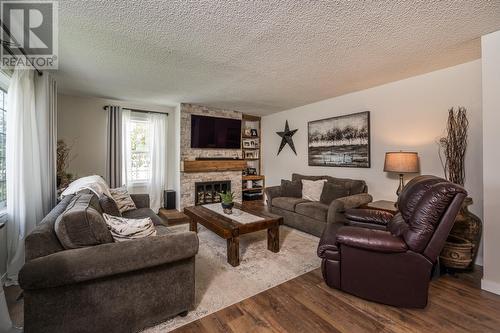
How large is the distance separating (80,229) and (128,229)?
0.29 m

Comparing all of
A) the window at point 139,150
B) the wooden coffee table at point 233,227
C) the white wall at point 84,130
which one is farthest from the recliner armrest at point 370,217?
the white wall at point 84,130

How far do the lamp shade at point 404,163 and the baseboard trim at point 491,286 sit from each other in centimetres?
128

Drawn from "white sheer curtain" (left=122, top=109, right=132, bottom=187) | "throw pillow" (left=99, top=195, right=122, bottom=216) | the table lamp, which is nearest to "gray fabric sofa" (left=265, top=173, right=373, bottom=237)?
the table lamp

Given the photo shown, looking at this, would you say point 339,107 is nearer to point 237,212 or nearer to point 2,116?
point 237,212

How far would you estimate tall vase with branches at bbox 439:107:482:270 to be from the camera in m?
2.29

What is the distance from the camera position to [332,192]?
3.69 meters

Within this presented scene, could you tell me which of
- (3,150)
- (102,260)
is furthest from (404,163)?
(3,150)

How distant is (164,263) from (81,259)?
1.62 ft

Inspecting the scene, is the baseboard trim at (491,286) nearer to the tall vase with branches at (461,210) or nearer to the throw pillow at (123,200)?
the tall vase with branches at (461,210)

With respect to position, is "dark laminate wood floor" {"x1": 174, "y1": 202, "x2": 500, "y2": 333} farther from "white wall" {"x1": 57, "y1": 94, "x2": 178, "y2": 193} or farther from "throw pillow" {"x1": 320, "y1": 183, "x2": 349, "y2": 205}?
"white wall" {"x1": 57, "y1": 94, "x2": 178, "y2": 193}

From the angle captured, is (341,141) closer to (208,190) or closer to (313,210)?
(313,210)

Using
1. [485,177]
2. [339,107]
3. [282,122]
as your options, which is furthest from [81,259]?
[282,122]

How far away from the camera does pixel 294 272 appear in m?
2.40

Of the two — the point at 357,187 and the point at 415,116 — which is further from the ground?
the point at 415,116
